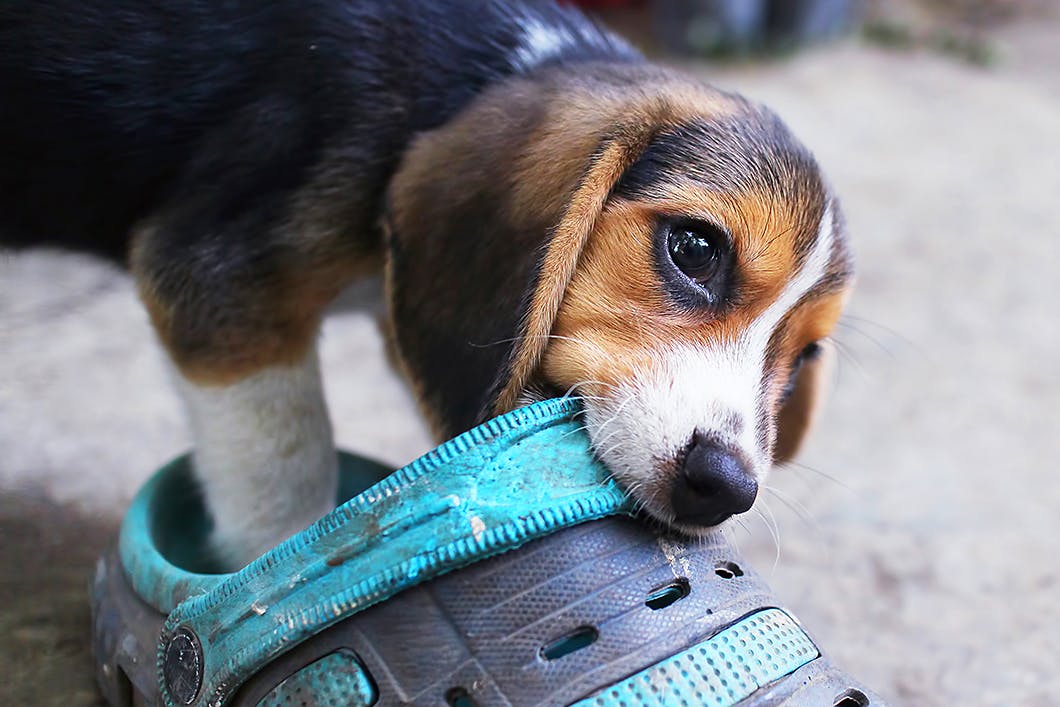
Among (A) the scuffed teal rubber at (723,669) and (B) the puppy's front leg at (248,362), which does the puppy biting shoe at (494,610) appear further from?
(B) the puppy's front leg at (248,362)

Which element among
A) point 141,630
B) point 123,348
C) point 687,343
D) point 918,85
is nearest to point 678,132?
point 687,343

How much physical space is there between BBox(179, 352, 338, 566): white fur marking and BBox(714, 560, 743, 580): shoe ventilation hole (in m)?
1.09

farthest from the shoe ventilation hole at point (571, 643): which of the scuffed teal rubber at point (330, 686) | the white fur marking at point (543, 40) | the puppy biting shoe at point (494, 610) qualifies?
the white fur marking at point (543, 40)

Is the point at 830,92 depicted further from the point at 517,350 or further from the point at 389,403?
the point at 517,350

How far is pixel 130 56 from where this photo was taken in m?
2.54

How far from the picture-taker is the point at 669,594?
178 cm

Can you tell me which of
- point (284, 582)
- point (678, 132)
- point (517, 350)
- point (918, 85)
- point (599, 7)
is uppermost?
point (678, 132)

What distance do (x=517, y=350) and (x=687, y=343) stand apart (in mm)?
324

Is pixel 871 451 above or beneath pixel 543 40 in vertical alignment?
beneath

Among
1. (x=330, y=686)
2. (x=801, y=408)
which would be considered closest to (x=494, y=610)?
(x=330, y=686)

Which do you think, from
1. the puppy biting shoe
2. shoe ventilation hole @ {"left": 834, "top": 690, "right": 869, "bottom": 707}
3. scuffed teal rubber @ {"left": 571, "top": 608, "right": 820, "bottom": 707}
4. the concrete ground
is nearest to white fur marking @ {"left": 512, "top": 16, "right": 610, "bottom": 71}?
the concrete ground

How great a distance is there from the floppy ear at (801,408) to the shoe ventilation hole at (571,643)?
1198 mm

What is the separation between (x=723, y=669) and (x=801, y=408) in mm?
1275

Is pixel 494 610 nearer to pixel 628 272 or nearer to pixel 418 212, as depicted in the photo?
pixel 628 272
